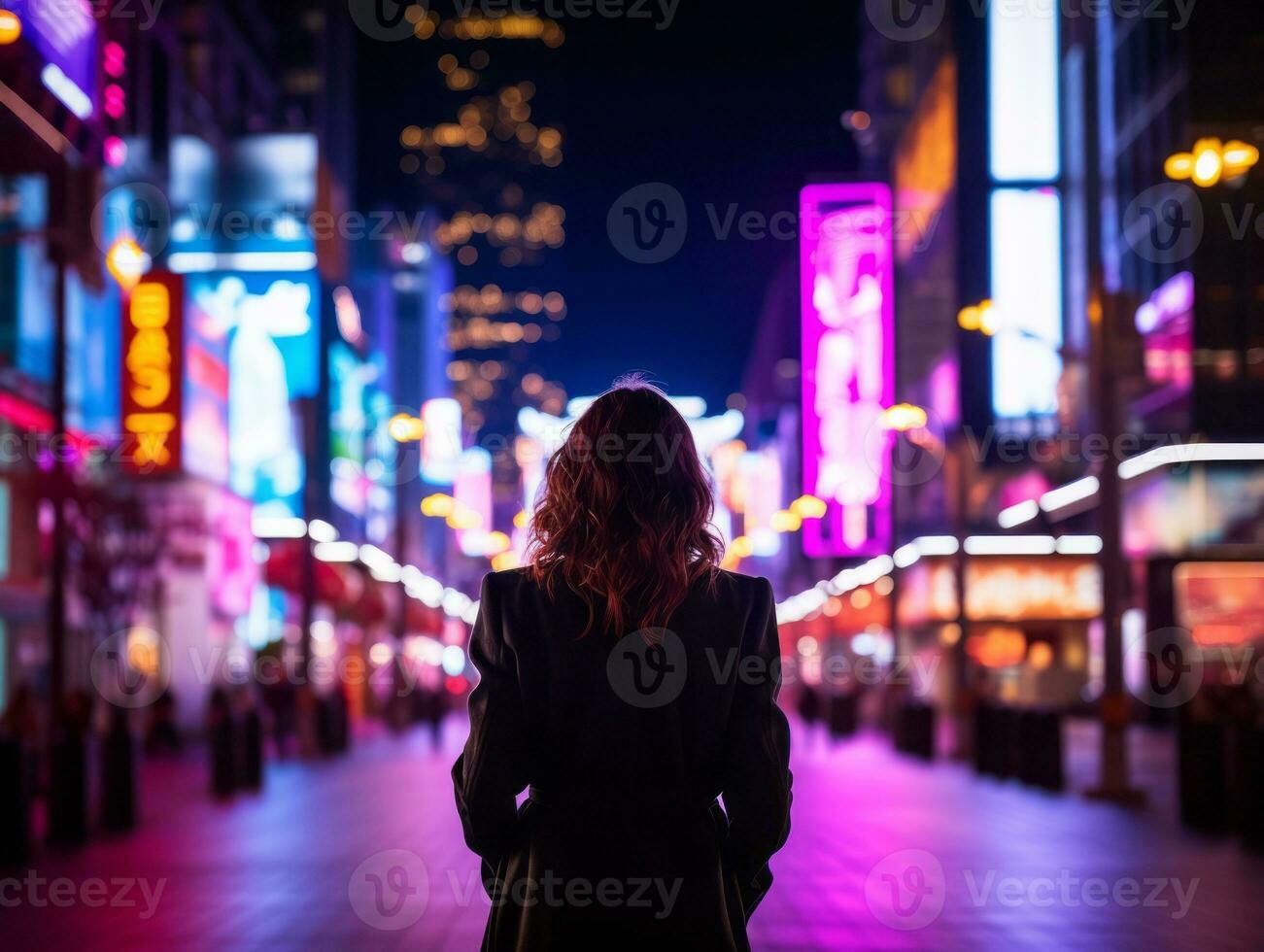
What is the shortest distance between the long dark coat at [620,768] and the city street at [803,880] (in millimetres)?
5784

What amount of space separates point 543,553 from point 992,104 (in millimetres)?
42041

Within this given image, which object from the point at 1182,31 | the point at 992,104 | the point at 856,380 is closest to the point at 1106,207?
the point at 992,104

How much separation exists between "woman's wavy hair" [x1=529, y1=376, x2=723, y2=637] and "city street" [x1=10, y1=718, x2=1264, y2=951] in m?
5.93

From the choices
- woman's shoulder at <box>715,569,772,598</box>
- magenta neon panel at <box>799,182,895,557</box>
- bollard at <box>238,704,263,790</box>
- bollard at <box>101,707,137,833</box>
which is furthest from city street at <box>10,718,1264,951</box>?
magenta neon panel at <box>799,182,895,557</box>

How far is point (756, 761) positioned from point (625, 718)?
314mm

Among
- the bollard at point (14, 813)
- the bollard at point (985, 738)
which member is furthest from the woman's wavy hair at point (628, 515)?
the bollard at point (985, 738)

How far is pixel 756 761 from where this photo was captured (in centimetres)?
330

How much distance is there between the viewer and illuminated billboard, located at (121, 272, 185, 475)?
103 feet

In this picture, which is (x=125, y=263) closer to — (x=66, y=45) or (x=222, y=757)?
(x=222, y=757)

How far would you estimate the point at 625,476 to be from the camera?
132 inches

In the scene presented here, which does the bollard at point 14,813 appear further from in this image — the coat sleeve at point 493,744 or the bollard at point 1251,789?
the coat sleeve at point 493,744

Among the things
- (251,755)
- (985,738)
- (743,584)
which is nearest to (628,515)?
(743,584)

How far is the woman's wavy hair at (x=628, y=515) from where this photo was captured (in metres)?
3.28

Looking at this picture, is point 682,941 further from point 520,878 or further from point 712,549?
point 712,549
